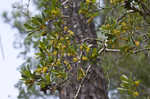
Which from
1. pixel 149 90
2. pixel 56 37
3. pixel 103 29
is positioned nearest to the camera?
pixel 103 29

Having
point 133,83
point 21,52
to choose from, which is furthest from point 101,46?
point 21,52

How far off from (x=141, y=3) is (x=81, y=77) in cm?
56

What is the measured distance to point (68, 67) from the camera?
1372 millimetres

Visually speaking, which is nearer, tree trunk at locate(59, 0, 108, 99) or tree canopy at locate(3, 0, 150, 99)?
tree canopy at locate(3, 0, 150, 99)

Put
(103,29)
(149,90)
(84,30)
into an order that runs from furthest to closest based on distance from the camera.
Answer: (149,90), (84,30), (103,29)

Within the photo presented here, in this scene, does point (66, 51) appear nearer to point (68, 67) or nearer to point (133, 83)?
point (68, 67)

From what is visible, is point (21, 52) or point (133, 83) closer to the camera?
point (133, 83)

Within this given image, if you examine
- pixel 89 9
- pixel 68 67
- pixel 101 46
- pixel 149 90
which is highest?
pixel 89 9

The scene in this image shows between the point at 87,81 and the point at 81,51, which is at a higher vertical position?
the point at 81,51

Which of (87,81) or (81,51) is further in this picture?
(87,81)

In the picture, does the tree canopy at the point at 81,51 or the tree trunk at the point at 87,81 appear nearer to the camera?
the tree canopy at the point at 81,51

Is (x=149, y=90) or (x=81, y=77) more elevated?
(x=81, y=77)

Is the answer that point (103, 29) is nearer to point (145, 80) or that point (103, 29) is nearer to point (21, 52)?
point (21, 52)

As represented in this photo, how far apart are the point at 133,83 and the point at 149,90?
87.6 inches
